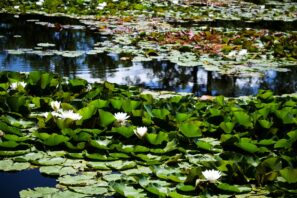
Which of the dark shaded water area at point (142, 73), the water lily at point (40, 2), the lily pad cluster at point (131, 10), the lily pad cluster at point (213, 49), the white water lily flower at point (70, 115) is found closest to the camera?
the white water lily flower at point (70, 115)

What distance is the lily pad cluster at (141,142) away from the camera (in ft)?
7.59

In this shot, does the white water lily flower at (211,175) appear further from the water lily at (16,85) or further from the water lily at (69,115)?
the water lily at (16,85)

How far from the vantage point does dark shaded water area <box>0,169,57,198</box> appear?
7.29 feet

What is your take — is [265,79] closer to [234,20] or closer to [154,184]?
[154,184]

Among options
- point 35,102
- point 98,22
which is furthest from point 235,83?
point 98,22

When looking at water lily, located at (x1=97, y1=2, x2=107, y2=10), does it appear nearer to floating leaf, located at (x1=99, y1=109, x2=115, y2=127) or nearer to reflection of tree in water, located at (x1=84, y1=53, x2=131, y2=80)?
reflection of tree in water, located at (x1=84, y1=53, x2=131, y2=80)

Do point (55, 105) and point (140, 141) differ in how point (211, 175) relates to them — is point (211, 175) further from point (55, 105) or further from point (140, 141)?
point (55, 105)

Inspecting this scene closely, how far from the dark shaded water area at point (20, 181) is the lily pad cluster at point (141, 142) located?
0.04 m

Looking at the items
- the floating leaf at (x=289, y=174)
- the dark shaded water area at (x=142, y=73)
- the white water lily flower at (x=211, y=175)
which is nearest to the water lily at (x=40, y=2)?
the dark shaded water area at (x=142, y=73)

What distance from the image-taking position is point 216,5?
46.6ft

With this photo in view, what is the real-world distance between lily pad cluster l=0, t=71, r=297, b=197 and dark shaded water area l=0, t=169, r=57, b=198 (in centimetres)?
4

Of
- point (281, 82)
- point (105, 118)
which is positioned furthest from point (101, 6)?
point (105, 118)

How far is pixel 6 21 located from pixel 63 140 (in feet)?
22.0

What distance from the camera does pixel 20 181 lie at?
7.69 feet
